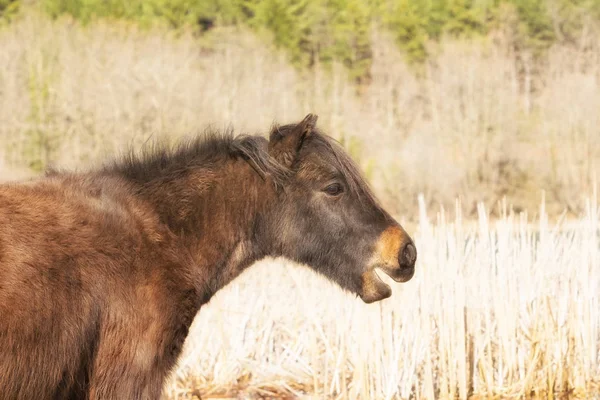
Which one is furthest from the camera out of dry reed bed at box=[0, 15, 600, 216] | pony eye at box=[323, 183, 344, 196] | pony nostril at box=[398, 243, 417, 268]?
dry reed bed at box=[0, 15, 600, 216]

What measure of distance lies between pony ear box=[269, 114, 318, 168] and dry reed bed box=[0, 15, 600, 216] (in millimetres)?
23879

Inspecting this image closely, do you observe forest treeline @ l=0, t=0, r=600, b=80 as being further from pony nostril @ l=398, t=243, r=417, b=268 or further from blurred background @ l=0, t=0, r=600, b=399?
pony nostril @ l=398, t=243, r=417, b=268

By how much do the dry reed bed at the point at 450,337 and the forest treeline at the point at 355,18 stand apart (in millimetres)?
39191

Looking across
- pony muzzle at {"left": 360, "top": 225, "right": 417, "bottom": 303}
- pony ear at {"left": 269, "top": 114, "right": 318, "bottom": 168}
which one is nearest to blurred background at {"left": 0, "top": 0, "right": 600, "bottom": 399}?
pony ear at {"left": 269, "top": 114, "right": 318, "bottom": 168}

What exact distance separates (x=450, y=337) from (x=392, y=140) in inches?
1353

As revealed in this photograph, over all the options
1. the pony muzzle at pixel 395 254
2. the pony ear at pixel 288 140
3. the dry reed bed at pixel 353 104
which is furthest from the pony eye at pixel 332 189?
the dry reed bed at pixel 353 104

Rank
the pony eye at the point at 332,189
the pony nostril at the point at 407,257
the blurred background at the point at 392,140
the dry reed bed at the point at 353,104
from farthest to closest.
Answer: the dry reed bed at the point at 353,104, the blurred background at the point at 392,140, the pony eye at the point at 332,189, the pony nostril at the point at 407,257

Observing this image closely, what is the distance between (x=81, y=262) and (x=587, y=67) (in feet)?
134

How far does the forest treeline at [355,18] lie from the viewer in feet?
157

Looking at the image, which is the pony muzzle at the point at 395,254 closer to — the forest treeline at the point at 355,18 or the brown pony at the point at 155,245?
the brown pony at the point at 155,245

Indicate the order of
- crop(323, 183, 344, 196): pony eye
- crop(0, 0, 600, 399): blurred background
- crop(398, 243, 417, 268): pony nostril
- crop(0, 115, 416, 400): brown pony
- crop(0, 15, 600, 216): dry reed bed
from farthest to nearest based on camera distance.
Result: crop(0, 15, 600, 216): dry reed bed < crop(0, 0, 600, 399): blurred background < crop(323, 183, 344, 196): pony eye < crop(398, 243, 417, 268): pony nostril < crop(0, 115, 416, 400): brown pony

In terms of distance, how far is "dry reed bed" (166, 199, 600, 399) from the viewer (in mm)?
8172

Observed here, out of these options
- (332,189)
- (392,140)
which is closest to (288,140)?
(332,189)

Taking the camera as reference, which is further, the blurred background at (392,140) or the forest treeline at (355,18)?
the forest treeline at (355,18)
